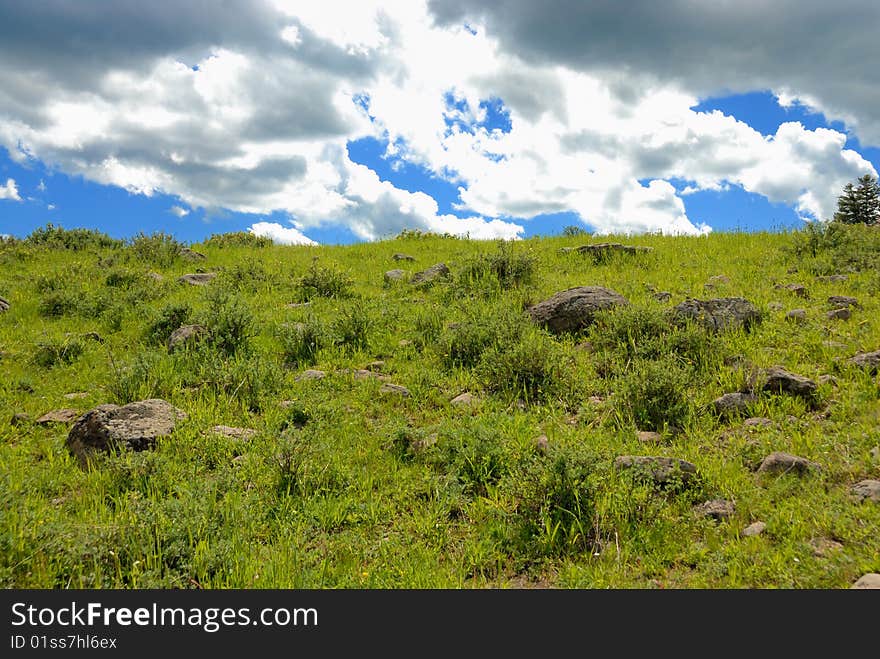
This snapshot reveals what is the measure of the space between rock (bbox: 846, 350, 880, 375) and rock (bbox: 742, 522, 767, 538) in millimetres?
3469

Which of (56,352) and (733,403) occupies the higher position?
(56,352)

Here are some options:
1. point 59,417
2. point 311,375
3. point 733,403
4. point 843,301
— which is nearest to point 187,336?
point 59,417

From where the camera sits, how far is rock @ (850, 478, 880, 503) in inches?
176

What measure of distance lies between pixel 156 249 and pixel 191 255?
94 centimetres

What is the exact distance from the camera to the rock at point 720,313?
834 centimetres

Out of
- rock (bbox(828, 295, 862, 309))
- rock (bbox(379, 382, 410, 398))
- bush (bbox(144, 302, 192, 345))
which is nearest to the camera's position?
rock (bbox(379, 382, 410, 398))

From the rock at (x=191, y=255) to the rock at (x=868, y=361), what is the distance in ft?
51.2

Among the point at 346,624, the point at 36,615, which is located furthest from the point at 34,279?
the point at 346,624

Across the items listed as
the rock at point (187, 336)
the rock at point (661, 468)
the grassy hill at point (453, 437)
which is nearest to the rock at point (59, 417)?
the grassy hill at point (453, 437)

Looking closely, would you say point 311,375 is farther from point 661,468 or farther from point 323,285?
point 661,468

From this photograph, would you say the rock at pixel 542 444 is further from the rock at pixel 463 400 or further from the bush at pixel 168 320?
the bush at pixel 168 320

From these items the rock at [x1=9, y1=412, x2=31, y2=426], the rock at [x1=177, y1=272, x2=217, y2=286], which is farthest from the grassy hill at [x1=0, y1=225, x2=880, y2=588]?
the rock at [x1=177, y1=272, x2=217, y2=286]

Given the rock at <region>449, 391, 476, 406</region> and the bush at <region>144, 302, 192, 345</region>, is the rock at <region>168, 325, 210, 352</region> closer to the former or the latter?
the bush at <region>144, 302, 192, 345</region>

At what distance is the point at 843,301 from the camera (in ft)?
29.3
